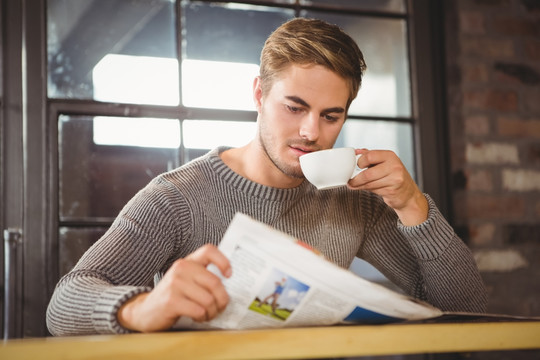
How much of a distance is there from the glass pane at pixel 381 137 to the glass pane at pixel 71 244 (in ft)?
2.69

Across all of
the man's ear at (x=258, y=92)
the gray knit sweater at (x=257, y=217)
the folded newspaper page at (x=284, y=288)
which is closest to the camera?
the folded newspaper page at (x=284, y=288)

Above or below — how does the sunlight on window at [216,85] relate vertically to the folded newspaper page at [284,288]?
above

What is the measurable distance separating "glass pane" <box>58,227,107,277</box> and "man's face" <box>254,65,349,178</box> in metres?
0.64

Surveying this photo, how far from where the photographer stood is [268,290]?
27.5 inches

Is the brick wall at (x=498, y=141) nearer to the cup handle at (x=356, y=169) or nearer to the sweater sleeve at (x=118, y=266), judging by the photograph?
the cup handle at (x=356, y=169)

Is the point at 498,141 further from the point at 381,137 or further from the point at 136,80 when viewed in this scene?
the point at 136,80

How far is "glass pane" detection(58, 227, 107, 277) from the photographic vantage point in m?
1.57

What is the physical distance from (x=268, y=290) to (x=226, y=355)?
5.5 inches

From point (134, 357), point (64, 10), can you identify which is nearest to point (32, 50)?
point (64, 10)

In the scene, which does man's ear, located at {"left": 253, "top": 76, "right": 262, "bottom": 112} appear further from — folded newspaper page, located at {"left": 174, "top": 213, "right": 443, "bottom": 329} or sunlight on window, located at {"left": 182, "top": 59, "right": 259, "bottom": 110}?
folded newspaper page, located at {"left": 174, "top": 213, "right": 443, "bottom": 329}

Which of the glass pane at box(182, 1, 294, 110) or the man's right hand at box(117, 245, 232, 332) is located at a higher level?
the glass pane at box(182, 1, 294, 110)

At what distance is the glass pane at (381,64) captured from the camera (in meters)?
1.90

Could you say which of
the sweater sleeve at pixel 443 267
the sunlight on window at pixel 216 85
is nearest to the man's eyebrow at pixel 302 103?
the sweater sleeve at pixel 443 267

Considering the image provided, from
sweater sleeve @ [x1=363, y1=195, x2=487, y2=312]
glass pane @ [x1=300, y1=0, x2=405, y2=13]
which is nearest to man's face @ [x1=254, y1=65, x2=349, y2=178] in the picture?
sweater sleeve @ [x1=363, y1=195, x2=487, y2=312]
